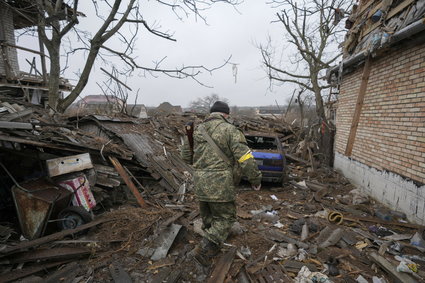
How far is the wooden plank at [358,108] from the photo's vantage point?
6387 millimetres

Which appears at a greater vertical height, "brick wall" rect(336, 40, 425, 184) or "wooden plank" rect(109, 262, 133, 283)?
"brick wall" rect(336, 40, 425, 184)

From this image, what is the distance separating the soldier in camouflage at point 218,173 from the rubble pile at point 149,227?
400mm

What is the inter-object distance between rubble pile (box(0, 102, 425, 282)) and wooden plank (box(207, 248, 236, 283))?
13 millimetres

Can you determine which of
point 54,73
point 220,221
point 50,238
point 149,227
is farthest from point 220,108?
point 54,73

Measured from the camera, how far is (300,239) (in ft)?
12.9

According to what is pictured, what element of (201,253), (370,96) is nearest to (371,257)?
(201,253)

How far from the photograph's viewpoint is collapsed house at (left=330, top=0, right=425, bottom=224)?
4277mm

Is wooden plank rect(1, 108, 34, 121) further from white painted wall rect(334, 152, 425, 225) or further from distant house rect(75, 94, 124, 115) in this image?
white painted wall rect(334, 152, 425, 225)

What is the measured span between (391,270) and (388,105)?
400 centimetres

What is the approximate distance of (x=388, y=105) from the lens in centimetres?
531

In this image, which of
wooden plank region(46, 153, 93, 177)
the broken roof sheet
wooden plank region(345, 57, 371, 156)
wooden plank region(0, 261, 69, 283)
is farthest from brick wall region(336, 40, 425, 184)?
wooden plank region(46, 153, 93, 177)

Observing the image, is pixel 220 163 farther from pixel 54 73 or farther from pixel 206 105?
pixel 206 105

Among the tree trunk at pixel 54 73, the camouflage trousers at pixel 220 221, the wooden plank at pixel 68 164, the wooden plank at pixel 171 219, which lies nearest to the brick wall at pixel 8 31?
the tree trunk at pixel 54 73

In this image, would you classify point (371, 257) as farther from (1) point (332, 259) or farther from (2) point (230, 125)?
(2) point (230, 125)
